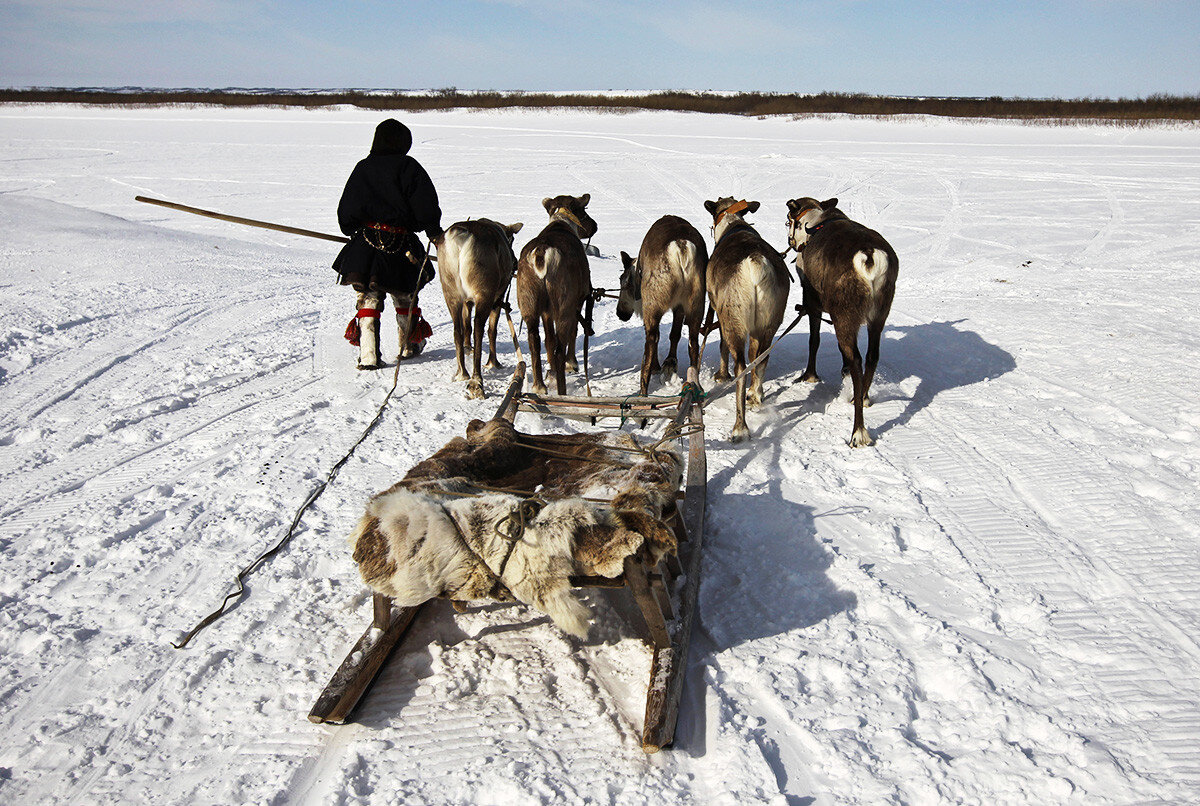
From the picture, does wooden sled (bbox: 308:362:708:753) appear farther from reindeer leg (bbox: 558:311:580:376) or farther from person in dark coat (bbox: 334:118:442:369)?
person in dark coat (bbox: 334:118:442:369)

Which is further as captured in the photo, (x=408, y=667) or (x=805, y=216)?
(x=805, y=216)

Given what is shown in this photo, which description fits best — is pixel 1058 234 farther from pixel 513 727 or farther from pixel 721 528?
pixel 513 727

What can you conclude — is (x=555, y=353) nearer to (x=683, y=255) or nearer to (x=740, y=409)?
(x=683, y=255)

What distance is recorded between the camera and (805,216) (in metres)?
7.16

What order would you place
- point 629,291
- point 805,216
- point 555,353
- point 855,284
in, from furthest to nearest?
point 629,291
point 805,216
point 555,353
point 855,284

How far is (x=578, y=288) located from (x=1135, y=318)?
6201 millimetres

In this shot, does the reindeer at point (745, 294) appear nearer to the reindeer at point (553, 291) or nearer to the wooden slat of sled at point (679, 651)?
the reindeer at point (553, 291)

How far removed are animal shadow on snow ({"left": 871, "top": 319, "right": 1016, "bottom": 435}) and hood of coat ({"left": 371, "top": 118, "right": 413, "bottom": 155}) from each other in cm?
485

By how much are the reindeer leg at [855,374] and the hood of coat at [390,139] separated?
4.13 metres

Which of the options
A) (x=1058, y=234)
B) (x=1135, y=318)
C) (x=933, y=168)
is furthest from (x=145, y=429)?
(x=933, y=168)

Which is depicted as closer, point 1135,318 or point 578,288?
point 578,288

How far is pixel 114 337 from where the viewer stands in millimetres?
7590

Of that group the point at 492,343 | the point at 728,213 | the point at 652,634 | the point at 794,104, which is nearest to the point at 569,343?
the point at 492,343

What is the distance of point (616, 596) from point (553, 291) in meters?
3.43
